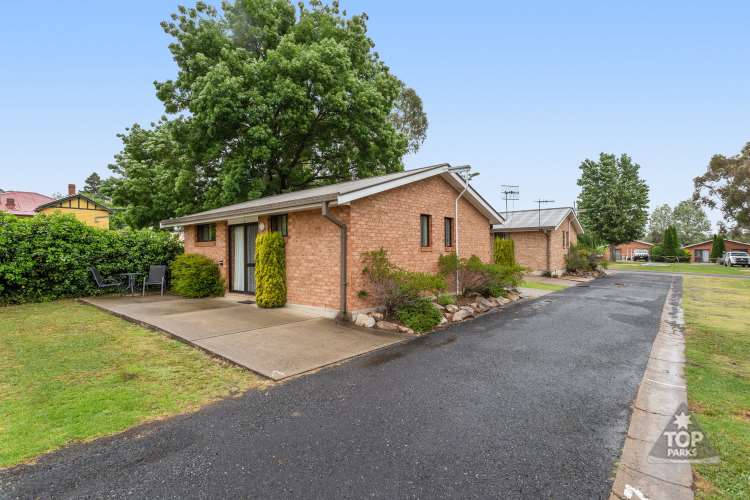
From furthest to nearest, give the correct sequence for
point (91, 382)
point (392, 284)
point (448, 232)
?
point (448, 232), point (392, 284), point (91, 382)

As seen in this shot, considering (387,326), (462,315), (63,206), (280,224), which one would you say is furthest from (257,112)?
(63,206)

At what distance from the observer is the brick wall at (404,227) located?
8141 mm

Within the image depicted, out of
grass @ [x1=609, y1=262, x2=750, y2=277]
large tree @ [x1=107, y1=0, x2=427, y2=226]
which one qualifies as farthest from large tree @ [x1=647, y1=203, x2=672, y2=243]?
large tree @ [x1=107, y1=0, x2=427, y2=226]

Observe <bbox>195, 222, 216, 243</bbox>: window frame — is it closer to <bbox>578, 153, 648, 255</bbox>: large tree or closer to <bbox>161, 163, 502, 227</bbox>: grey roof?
<bbox>161, 163, 502, 227</bbox>: grey roof

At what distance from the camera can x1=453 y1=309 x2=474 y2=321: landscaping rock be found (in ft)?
28.5

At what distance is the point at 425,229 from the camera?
10602 mm

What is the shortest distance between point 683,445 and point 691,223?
109119 mm

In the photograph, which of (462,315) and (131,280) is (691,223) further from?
(131,280)

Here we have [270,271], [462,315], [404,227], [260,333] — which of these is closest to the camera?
[260,333]

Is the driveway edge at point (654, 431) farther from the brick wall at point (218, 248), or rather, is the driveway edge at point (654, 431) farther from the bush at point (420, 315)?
the brick wall at point (218, 248)

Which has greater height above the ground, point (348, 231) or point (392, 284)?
point (348, 231)

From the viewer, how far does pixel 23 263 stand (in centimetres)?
1000

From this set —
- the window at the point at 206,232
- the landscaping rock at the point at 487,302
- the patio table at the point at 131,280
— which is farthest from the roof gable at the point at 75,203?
the landscaping rock at the point at 487,302

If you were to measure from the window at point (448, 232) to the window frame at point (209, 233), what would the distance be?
8.29 m
